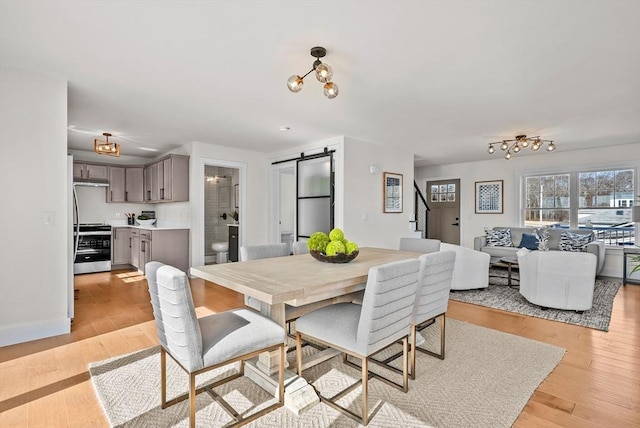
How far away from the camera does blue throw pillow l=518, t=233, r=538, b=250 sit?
19.2ft

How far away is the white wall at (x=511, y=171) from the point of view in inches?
223

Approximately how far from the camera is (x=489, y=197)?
7.32 meters

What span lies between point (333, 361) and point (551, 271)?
9.32ft

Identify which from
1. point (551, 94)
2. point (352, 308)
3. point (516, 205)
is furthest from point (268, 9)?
point (516, 205)


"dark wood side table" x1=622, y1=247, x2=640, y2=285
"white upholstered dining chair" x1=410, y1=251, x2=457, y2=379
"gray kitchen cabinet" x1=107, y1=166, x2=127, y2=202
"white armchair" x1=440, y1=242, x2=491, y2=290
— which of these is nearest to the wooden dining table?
"white upholstered dining chair" x1=410, y1=251, x2=457, y2=379

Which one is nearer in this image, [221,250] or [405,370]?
[405,370]

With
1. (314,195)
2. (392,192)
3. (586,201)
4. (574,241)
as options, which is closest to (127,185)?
(314,195)

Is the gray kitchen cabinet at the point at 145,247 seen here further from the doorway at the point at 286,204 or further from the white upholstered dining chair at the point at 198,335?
the white upholstered dining chair at the point at 198,335

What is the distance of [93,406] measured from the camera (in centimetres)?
190

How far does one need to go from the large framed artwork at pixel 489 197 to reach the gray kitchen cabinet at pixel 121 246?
7.46 m

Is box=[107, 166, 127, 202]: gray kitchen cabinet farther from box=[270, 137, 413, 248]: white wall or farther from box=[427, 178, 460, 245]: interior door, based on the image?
box=[427, 178, 460, 245]: interior door

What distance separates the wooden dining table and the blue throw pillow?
4814 millimetres

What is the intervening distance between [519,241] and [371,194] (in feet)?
10.7

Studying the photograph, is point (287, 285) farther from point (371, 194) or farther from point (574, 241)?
point (574, 241)
